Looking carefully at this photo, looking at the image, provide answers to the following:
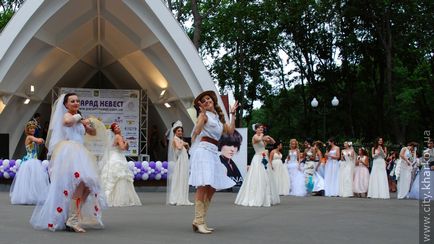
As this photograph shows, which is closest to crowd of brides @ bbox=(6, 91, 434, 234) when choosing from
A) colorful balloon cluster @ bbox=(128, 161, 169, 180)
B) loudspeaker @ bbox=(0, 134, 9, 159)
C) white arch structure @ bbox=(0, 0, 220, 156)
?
colorful balloon cluster @ bbox=(128, 161, 169, 180)

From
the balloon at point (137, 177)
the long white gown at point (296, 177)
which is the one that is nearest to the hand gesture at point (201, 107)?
the balloon at point (137, 177)

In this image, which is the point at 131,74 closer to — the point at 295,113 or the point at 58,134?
the point at 58,134

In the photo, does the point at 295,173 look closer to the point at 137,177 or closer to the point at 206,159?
the point at 137,177

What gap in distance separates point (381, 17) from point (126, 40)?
771 inches

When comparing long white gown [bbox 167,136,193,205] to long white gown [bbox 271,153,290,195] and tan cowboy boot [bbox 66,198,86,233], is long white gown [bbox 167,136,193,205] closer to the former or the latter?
long white gown [bbox 271,153,290,195]

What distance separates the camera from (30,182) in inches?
540

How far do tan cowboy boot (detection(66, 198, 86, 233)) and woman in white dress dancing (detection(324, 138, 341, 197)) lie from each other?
43.0ft

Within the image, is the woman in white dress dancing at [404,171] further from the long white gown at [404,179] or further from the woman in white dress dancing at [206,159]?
the woman in white dress dancing at [206,159]

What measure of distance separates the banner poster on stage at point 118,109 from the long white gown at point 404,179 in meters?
11.3

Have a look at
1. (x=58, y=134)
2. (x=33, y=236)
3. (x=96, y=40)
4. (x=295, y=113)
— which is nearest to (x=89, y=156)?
(x=58, y=134)

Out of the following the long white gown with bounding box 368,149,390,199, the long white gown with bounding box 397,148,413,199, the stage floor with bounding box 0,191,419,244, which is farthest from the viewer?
the long white gown with bounding box 368,149,390,199

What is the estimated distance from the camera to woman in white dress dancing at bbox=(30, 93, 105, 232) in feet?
26.6

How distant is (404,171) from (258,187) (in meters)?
7.06

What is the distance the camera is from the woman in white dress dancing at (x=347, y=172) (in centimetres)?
1967
